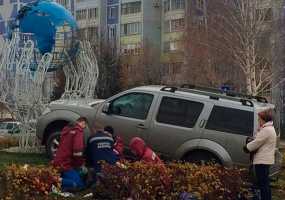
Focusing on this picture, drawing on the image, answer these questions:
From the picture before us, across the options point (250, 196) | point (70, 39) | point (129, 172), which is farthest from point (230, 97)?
point (70, 39)

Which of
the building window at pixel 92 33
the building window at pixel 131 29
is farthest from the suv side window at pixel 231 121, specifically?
the building window at pixel 131 29

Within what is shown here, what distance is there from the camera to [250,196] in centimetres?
941

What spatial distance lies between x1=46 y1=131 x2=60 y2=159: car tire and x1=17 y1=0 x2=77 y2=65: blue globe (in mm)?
3216

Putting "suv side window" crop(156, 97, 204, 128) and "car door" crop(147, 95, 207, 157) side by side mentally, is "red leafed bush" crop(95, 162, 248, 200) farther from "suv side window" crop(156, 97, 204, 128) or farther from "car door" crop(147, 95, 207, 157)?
"suv side window" crop(156, 97, 204, 128)

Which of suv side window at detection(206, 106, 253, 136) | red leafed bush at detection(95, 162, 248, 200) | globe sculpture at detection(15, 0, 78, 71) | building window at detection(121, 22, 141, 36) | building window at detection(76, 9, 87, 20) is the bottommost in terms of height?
red leafed bush at detection(95, 162, 248, 200)

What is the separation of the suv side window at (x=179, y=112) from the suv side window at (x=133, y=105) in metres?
0.32

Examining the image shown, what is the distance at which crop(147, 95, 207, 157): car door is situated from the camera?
1190cm

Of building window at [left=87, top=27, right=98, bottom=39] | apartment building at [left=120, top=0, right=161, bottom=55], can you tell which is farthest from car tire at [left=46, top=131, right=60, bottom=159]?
apartment building at [left=120, top=0, right=161, bottom=55]

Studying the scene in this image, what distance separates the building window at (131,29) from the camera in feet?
224

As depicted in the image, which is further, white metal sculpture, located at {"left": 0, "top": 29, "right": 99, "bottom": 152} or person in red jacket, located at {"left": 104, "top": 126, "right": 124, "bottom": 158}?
white metal sculpture, located at {"left": 0, "top": 29, "right": 99, "bottom": 152}

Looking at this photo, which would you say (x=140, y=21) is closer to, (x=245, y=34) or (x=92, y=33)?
(x=92, y=33)

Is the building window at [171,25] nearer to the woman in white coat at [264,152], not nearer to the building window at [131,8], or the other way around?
the building window at [131,8]

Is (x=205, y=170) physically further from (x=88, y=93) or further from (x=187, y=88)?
(x=88, y=93)

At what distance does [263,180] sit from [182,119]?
290 cm
